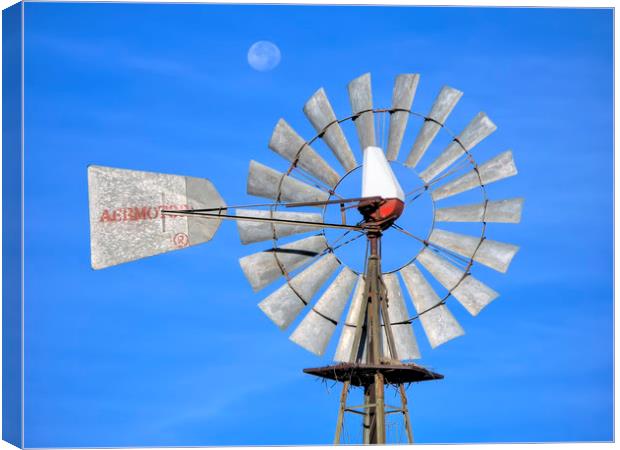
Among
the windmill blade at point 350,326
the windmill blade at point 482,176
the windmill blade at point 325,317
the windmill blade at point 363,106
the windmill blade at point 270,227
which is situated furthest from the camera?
the windmill blade at point 363,106

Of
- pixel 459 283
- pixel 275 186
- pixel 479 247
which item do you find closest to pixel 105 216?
pixel 275 186

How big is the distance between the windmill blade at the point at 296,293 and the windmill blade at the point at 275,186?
2.82 ft

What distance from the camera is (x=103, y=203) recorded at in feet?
45.2

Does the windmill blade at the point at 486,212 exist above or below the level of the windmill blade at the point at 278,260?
above

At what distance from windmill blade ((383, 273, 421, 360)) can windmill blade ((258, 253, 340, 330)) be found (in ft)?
2.44

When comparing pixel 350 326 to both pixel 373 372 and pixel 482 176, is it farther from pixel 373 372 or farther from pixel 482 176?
pixel 482 176

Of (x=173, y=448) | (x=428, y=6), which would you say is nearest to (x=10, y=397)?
(x=173, y=448)

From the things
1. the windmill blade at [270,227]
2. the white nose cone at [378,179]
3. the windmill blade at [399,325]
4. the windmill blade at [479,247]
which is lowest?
the windmill blade at [399,325]

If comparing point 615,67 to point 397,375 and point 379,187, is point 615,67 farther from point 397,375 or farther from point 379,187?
point 397,375

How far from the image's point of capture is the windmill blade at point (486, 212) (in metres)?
14.0

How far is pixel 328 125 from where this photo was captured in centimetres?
1448

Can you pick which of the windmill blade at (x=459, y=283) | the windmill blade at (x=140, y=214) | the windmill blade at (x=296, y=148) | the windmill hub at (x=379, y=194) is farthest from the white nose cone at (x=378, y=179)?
the windmill blade at (x=140, y=214)

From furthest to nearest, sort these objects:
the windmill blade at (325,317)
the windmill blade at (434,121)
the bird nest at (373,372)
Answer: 1. the windmill blade at (434,121)
2. the windmill blade at (325,317)
3. the bird nest at (373,372)

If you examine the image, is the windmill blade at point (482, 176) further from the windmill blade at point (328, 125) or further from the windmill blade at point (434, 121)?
the windmill blade at point (328, 125)
